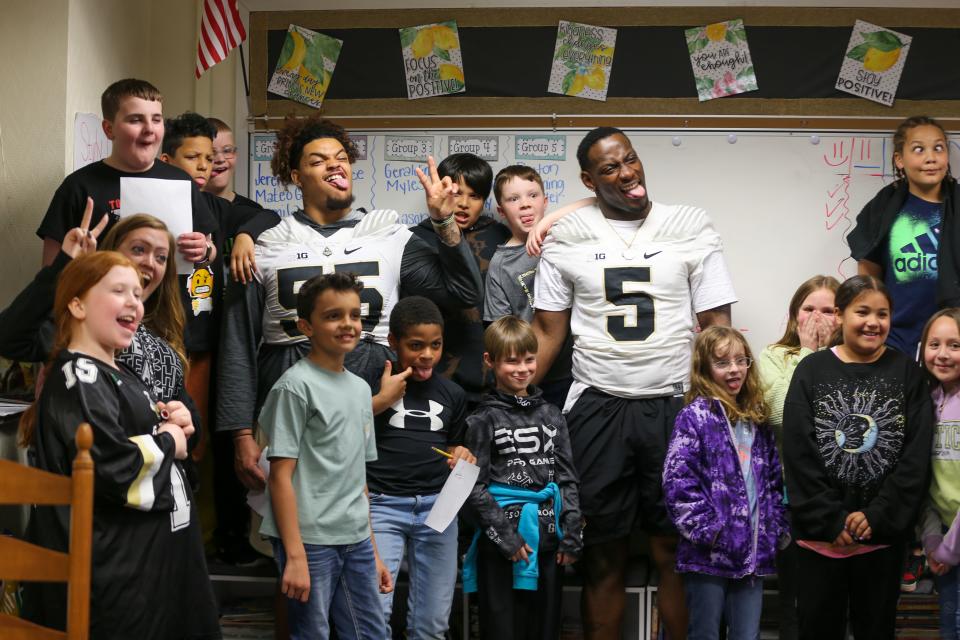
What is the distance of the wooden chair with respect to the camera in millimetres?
2234

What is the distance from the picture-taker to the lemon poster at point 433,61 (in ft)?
15.9

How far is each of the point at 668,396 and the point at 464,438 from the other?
0.72 meters

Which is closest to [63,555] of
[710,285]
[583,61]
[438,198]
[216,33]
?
[438,198]

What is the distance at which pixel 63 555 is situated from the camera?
2.27 meters

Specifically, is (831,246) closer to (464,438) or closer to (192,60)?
(464,438)

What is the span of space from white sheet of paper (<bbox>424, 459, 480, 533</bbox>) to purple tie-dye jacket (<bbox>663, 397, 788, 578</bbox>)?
632mm

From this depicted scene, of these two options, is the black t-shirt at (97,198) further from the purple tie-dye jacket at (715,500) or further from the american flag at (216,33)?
the purple tie-dye jacket at (715,500)

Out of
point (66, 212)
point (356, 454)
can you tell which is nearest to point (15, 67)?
point (66, 212)

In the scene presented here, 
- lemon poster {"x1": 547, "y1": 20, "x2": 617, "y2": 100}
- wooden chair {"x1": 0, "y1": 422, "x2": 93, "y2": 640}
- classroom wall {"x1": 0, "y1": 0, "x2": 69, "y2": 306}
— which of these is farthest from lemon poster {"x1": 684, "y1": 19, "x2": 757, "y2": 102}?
wooden chair {"x1": 0, "y1": 422, "x2": 93, "y2": 640}

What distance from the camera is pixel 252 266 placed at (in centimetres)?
364

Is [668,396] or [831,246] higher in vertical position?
[831,246]

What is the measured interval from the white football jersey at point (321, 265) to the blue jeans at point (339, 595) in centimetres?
81

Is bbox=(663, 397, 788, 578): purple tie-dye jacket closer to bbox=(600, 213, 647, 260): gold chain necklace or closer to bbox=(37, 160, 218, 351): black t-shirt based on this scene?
bbox=(600, 213, 647, 260): gold chain necklace

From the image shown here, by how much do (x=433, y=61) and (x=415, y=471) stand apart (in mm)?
2174
